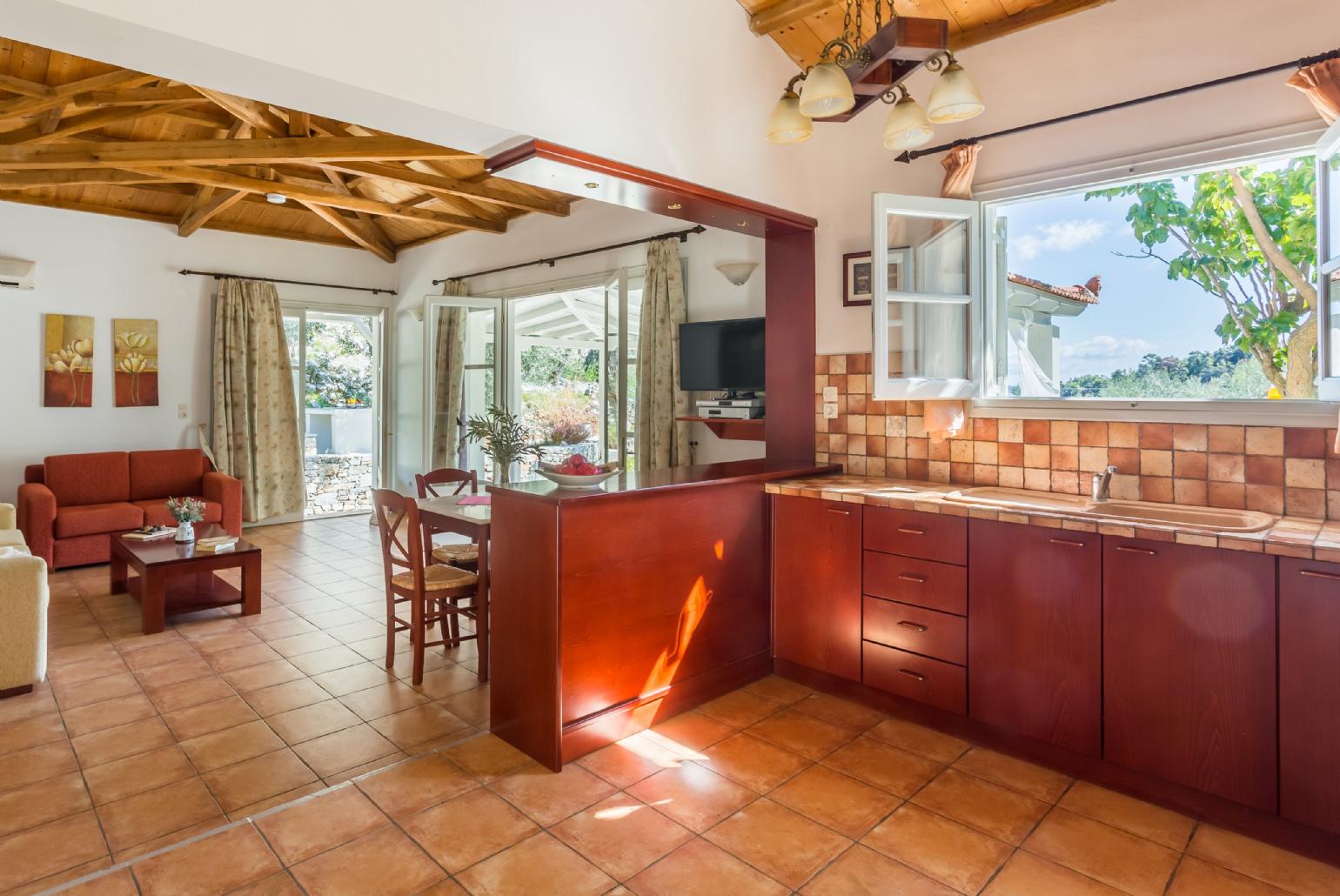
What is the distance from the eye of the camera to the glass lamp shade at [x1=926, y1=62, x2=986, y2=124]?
87.2 inches

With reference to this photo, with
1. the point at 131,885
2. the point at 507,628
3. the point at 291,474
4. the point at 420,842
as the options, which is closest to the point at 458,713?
the point at 507,628

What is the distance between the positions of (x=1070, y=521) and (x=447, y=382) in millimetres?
5914

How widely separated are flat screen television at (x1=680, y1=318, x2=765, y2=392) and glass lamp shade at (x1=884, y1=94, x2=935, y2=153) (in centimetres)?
205

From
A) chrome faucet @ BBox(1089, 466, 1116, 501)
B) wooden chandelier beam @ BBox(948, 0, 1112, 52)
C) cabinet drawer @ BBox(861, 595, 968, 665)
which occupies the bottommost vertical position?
cabinet drawer @ BBox(861, 595, 968, 665)

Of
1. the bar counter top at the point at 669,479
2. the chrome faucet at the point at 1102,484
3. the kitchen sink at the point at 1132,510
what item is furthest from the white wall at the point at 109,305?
the chrome faucet at the point at 1102,484

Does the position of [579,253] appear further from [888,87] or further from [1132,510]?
[1132,510]

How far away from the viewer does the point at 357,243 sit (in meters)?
7.82

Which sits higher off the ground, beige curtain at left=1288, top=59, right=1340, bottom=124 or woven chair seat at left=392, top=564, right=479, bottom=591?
beige curtain at left=1288, top=59, right=1340, bottom=124

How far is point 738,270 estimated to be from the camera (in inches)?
184

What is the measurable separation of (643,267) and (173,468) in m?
4.44

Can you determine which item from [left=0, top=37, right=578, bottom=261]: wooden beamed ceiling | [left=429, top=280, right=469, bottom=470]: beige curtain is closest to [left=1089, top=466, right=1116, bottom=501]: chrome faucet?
[left=0, top=37, right=578, bottom=261]: wooden beamed ceiling

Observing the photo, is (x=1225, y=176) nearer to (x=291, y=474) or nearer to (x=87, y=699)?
(x=87, y=699)

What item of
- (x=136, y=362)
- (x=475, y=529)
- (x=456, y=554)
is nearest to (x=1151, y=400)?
(x=475, y=529)

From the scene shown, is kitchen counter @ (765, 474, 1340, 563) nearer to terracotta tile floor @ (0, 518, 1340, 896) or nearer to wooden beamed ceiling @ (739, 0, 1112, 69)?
terracotta tile floor @ (0, 518, 1340, 896)
